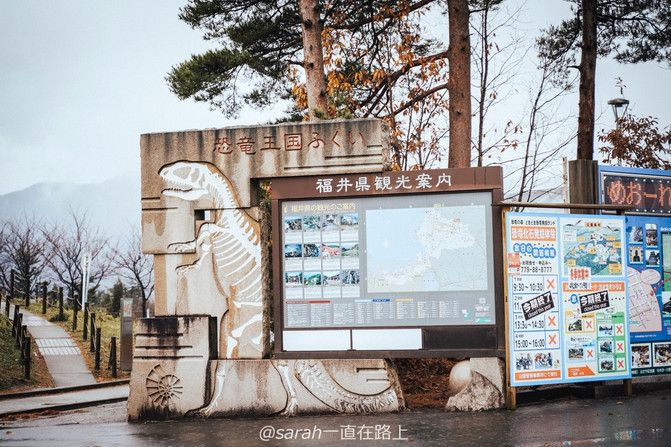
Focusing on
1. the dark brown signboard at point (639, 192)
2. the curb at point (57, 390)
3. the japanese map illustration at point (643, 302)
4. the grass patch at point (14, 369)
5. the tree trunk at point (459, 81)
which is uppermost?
the tree trunk at point (459, 81)

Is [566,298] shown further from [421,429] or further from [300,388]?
[300,388]

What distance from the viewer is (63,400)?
52.6 ft

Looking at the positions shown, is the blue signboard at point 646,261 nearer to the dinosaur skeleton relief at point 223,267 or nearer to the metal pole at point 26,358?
the dinosaur skeleton relief at point 223,267

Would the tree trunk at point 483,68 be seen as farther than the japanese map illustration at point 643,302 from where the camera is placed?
Yes

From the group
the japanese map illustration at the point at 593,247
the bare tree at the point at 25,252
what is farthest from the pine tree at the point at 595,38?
the bare tree at the point at 25,252

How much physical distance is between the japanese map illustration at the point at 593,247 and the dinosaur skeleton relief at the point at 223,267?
406 cm

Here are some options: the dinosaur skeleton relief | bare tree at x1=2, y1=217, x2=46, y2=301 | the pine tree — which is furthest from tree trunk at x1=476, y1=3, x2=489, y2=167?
bare tree at x1=2, y1=217, x2=46, y2=301

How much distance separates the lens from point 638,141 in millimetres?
23703

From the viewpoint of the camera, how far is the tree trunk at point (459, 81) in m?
15.2

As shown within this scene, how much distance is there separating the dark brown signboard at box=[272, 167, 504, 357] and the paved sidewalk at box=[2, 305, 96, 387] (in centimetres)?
1074

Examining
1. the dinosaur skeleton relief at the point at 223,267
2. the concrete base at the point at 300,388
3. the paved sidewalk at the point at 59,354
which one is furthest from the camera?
the paved sidewalk at the point at 59,354

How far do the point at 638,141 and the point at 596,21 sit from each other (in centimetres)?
566

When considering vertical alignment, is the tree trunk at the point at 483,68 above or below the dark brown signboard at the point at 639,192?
above

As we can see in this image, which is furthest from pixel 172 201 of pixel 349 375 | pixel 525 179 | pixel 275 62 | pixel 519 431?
pixel 525 179
